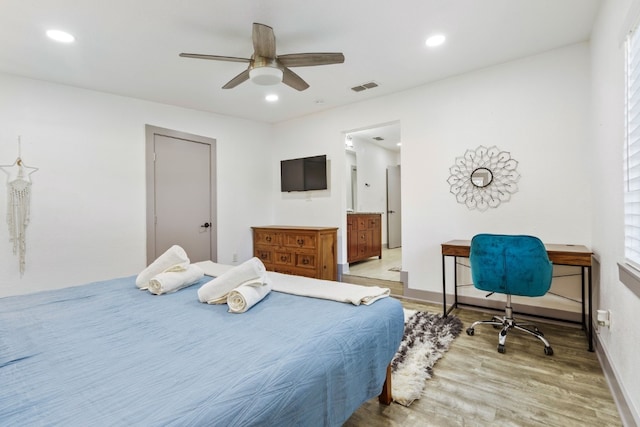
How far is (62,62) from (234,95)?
65.8 inches

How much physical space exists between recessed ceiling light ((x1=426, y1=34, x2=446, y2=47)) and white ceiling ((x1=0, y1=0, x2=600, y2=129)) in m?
0.06

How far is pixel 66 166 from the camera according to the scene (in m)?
3.32

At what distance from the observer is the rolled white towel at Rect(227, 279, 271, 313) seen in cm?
155

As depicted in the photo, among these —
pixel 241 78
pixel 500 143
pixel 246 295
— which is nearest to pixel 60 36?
pixel 241 78

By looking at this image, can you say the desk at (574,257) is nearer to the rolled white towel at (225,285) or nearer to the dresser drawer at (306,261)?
the dresser drawer at (306,261)

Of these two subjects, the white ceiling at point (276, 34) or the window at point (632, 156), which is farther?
the white ceiling at point (276, 34)

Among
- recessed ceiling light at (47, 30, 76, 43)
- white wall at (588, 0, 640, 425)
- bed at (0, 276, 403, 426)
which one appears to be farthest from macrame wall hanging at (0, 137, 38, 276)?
white wall at (588, 0, 640, 425)

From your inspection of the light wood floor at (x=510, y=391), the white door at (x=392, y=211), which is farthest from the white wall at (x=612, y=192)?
the white door at (x=392, y=211)

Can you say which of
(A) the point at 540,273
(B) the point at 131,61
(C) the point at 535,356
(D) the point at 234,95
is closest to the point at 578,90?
(A) the point at 540,273

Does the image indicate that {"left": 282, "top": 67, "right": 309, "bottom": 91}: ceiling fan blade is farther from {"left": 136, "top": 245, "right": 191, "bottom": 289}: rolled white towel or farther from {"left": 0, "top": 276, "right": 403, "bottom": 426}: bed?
{"left": 0, "top": 276, "right": 403, "bottom": 426}: bed

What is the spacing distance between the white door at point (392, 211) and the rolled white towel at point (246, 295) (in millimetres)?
6090

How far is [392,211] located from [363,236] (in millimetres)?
2312

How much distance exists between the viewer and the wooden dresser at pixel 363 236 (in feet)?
16.5

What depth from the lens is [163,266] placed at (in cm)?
210
